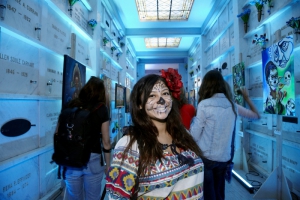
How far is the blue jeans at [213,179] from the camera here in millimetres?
1725

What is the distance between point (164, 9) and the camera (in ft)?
17.5

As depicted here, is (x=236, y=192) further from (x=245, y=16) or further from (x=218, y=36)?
(x=218, y=36)

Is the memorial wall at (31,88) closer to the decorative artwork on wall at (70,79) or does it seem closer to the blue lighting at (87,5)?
the decorative artwork on wall at (70,79)

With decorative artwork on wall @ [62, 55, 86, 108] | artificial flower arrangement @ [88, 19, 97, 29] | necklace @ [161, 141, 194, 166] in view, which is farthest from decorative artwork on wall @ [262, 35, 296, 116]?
artificial flower arrangement @ [88, 19, 97, 29]

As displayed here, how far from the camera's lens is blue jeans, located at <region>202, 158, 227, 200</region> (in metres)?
1.72

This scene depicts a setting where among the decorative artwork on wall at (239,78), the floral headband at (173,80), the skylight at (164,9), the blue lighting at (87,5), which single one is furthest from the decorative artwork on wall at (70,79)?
the skylight at (164,9)

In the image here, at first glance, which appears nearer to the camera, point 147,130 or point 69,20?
point 147,130

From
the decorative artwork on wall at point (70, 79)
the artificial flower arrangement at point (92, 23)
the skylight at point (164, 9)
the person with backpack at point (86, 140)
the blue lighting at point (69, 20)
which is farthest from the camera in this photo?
the skylight at point (164, 9)

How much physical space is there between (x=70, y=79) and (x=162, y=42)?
6.83 meters

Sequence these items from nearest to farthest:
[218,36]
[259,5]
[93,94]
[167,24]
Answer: [93,94], [259,5], [218,36], [167,24]

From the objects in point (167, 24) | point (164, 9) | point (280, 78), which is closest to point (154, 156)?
point (280, 78)

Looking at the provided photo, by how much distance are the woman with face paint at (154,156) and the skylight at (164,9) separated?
15.0 ft

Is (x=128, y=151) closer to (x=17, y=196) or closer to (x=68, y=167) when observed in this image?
(x=68, y=167)

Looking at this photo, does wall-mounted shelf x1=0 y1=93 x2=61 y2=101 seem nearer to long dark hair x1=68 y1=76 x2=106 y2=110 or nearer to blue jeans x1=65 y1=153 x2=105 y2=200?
long dark hair x1=68 y1=76 x2=106 y2=110
